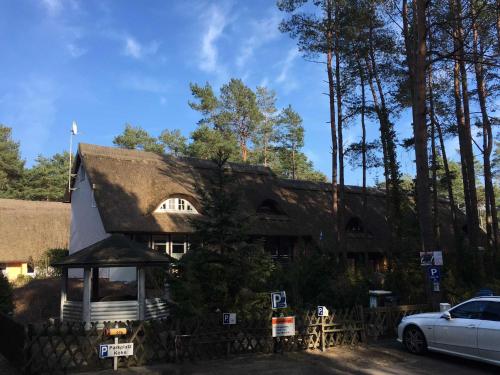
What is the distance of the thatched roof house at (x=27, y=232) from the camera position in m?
33.2

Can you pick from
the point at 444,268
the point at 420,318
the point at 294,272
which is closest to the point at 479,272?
the point at 444,268

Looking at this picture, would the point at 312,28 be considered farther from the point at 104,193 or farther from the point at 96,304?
the point at 96,304

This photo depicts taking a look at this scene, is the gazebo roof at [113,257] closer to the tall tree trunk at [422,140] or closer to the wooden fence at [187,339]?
the wooden fence at [187,339]

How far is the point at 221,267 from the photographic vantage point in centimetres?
1166

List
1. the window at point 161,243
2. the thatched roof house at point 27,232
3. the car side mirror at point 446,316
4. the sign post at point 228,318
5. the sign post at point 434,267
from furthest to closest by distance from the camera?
the thatched roof house at point 27,232, the window at point 161,243, the sign post at point 434,267, the sign post at point 228,318, the car side mirror at point 446,316

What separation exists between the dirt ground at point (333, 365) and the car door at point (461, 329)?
401 mm

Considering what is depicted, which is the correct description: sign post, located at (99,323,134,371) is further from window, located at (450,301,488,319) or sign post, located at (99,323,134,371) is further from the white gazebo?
window, located at (450,301,488,319)

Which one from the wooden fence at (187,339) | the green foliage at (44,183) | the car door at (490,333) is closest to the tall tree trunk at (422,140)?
the wooden fence at (187,339)

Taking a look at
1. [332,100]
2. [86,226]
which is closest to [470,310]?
[332,100]

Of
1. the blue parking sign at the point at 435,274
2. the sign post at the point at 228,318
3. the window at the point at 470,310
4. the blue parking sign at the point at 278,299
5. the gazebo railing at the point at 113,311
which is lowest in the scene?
the gazebo railing at the point at 113,311

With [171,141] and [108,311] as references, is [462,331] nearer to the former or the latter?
[108,311]

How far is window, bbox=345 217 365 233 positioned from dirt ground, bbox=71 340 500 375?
Answer: 23174mm

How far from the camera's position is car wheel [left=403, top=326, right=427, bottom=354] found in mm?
10913

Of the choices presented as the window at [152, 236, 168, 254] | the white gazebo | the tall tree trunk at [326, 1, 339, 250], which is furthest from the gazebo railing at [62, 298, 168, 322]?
the tall tree trunk at [326, 1, 339, 250]
